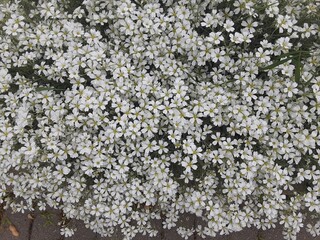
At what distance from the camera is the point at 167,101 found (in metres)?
2.36

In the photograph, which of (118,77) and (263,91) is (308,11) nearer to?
(263,91)

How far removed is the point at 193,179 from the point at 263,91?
29.8 inches

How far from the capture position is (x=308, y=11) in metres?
2.49

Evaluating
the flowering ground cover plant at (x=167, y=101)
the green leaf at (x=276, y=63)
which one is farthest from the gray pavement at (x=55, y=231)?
the green leaf at (x=276, y=63)

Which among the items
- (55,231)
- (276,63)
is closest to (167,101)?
(276,63)

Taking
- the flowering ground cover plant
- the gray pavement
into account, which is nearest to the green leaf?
the flowering ground cover plant

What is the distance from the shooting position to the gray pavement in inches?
125

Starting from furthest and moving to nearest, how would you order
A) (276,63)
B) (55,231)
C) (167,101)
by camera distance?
(55,231), (167,101), (276,63)

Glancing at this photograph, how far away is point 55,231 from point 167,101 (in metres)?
1.64

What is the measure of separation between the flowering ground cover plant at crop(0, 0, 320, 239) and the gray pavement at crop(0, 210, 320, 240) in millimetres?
598

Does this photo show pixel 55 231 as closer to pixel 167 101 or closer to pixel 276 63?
pixel 167 101

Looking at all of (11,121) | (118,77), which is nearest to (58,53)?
(118,77)

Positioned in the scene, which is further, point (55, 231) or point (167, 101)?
point (55, 231)

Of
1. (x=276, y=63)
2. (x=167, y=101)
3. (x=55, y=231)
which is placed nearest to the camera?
(x=276, y=63)
